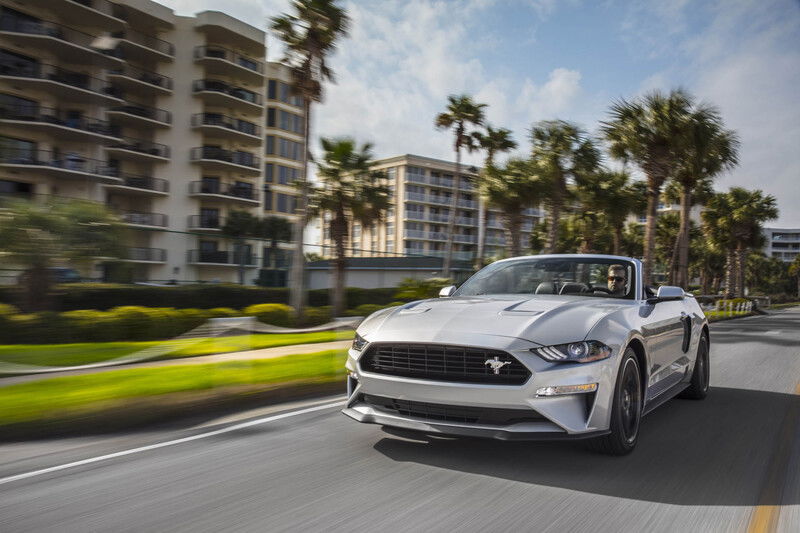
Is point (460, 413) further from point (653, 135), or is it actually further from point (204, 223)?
point (204, 223)

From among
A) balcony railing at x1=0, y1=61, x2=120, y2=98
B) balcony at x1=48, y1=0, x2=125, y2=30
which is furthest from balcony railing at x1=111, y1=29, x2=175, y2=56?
balcony railing at x1=0, y1=61, x2=120, y2=98

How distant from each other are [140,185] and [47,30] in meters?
10.3

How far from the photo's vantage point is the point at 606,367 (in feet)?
14.2

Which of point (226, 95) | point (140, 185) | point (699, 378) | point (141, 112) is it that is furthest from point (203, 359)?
point (226, 95)

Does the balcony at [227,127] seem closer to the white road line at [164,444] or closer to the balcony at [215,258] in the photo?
the balcony at [215,258]

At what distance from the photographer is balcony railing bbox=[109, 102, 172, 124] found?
43562 millimetres

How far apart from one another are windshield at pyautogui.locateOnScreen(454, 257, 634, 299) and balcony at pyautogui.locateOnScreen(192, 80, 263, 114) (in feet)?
145

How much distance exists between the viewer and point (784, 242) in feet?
627

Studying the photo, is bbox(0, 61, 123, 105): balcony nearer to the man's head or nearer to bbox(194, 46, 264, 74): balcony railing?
bbox(194, 46, 264, 74): balcony railing

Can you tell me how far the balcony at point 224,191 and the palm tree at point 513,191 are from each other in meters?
22.2

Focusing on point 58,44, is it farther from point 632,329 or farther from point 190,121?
point 632,329

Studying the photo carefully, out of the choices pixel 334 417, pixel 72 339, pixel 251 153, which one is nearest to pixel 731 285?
pixel 251 153

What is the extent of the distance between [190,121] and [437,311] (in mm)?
45874

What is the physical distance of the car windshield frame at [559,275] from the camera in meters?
5.88
